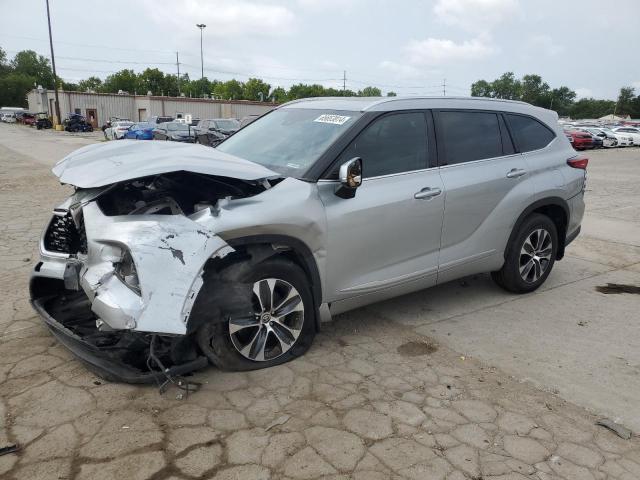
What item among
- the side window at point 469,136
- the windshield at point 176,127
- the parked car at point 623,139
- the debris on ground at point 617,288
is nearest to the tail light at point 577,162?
the side window at point 469,136

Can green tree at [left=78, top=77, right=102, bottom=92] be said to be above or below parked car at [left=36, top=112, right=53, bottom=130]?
above

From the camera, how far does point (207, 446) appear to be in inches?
108

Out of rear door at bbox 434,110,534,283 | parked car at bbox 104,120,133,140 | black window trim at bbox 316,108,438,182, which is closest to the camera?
black window trim at bbox 316,108,438,182

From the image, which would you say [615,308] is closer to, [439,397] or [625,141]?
[439,397]

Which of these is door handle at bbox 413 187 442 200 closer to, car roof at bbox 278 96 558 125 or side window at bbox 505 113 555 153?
car roof at bbox 278 96 558 125

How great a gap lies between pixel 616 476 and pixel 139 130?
94.3 ft

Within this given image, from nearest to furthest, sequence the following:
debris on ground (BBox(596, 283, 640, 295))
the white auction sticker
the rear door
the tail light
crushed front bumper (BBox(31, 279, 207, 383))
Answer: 1. crushed front bumper (BBox(31, 279, 207, 383))
2. the white auction sticker
3. the rear door
4. the tail light
5. debris on ground (BBox(596, 283, 640, 295))

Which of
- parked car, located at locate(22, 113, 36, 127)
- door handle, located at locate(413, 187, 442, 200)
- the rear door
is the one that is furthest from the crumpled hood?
parked car, located at locate(22, 113, 36, 127)

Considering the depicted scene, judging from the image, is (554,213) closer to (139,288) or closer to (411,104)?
→ (411,104)

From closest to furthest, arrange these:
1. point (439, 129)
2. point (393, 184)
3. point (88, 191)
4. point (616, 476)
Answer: point (616, 476), point (88, 191), point (393, 184), point (439, 129)

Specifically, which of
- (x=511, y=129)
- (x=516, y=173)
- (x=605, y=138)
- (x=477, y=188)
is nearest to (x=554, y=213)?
(x=516, y=173)

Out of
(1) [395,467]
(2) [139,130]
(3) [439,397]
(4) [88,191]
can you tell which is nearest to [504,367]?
(3) [439,397]

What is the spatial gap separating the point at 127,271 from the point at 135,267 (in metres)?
0.18

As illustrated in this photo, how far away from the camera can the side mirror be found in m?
3.44
